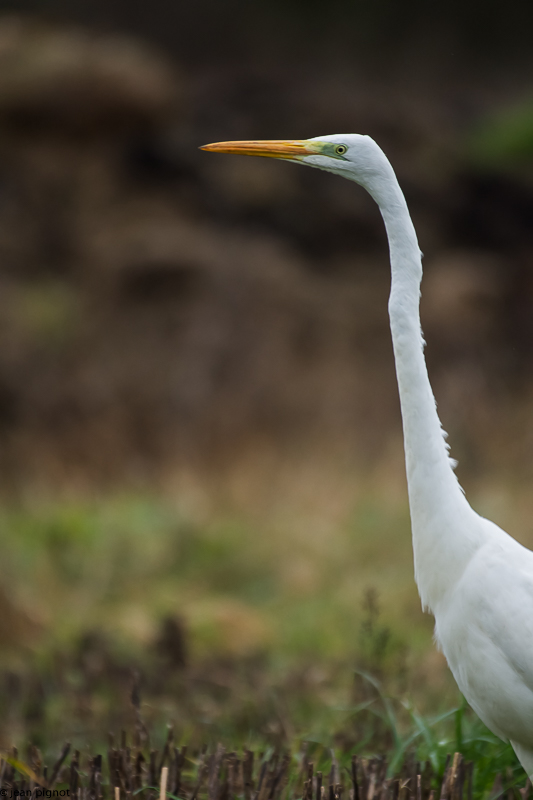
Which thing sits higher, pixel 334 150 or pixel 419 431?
pixel 334 150

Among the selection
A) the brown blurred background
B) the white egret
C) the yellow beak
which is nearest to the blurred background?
the brown blurred background

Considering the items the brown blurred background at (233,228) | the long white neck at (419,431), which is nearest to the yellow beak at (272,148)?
the long white neck at (419,431)

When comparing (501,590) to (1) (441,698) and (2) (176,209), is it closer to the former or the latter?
(1) (441,698)

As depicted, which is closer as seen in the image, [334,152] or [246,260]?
[334,152]

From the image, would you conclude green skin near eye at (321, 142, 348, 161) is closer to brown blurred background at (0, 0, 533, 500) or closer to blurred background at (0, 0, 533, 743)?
blurred background at (0, 0, 533, 743)

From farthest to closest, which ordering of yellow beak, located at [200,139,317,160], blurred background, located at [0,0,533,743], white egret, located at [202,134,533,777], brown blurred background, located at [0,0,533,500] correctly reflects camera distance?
brown blurred background, located at [0,0,533,500] < blurred background, located at [0,0,533,743] < yellow beak, located at [200,139,317,160] < white egret, located at [202,134,533,777]

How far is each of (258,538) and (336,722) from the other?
3.56 m

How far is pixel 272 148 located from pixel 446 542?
1103 mm

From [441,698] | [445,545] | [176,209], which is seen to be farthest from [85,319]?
[445,545]

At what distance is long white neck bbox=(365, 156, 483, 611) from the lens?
2.01 meters

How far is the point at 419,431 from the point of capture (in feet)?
6.63

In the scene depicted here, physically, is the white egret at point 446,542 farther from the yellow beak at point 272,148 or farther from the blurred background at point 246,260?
the blurred background at point 246,260

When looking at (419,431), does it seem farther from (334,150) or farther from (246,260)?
(246,260)

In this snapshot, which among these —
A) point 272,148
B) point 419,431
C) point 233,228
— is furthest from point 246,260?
point 419,431
